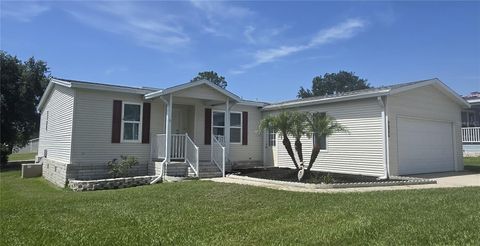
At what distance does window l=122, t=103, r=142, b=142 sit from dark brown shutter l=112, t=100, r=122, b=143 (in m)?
0.18

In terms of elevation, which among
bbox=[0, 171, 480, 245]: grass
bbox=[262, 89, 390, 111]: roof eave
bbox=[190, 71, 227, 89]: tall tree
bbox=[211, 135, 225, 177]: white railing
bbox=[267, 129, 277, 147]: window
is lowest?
bbox=[0, 171, 480, 245]: grass

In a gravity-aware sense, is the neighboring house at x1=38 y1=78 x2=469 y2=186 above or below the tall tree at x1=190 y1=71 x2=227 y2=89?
below

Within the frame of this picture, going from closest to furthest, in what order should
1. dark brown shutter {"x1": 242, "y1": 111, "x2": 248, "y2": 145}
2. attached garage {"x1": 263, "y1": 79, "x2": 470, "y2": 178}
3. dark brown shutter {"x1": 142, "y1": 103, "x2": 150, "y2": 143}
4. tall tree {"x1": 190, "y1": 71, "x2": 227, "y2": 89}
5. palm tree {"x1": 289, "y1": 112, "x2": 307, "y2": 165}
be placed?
1. palm tree {"x1": 289, "y1": 112, "x2": 307, "y2": 165}
2. attached garage {"x1": 263, "y1": 79, "x2": 470, "y2": 178}
3. dark brown shutter {"x1": 142, "y1": 103, "x2": 150, "y2": 143}
4. dark brown shutter {"x1": 242, "y1": 111, "x2": 248, "y2": 145}
5. tall tree {"x1": 190, "y1": 71, "x2": 227, "y2": 89}

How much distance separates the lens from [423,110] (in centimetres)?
1533

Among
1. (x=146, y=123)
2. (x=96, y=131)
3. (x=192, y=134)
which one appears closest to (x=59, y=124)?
(x=96, y=131)

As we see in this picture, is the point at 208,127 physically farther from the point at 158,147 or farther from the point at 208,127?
the point at 158,147

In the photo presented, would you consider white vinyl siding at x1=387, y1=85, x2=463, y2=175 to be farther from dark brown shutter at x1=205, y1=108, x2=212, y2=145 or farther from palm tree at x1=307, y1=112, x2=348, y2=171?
dark brown shutter at x1=205, y1=108, x2=212, y2=145

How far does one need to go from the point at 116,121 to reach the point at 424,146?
A: 12074mm

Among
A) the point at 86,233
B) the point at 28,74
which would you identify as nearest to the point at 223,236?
the point at 86,233

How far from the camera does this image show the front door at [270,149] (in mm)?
17844

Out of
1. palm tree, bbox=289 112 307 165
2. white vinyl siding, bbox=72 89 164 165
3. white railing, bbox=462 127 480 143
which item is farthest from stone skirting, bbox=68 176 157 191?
white railing, bbox=462 127 480 143

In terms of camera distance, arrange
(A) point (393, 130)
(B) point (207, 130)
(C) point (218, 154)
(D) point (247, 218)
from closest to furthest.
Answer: (D) point (247, 218) → (A) point (393, 130) → (C) point (218, 154) → (B) point (207, 130)

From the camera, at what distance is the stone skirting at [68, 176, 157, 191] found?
1166cm

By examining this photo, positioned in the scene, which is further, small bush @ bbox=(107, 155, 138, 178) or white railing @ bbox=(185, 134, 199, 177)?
white railing @ bbox=(185, 134, 199, 177)
